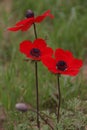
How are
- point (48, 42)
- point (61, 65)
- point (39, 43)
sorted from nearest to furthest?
point (61, 65) < point (39, 43) < point (48, 42)

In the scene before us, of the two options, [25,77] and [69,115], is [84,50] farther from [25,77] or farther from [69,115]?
[69,115]

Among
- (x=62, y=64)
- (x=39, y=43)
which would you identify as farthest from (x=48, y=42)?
(x=62, y=64)

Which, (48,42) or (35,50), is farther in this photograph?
(48,42)

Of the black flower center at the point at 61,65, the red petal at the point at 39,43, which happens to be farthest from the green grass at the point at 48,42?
the black flower center at the point at 61,65

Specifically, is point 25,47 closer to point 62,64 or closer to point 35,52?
point 35,52

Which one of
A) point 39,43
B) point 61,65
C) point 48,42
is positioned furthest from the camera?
point 48,42

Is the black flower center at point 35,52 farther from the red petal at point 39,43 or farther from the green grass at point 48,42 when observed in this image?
the green grass at point 48,42

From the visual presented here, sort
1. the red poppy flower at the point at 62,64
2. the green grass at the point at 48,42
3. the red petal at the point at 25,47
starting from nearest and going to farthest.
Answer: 1. the red poppy flower at the point at 62,64
2. the red petal at the point at 25,47
3. the green grass at the point at 48,42
